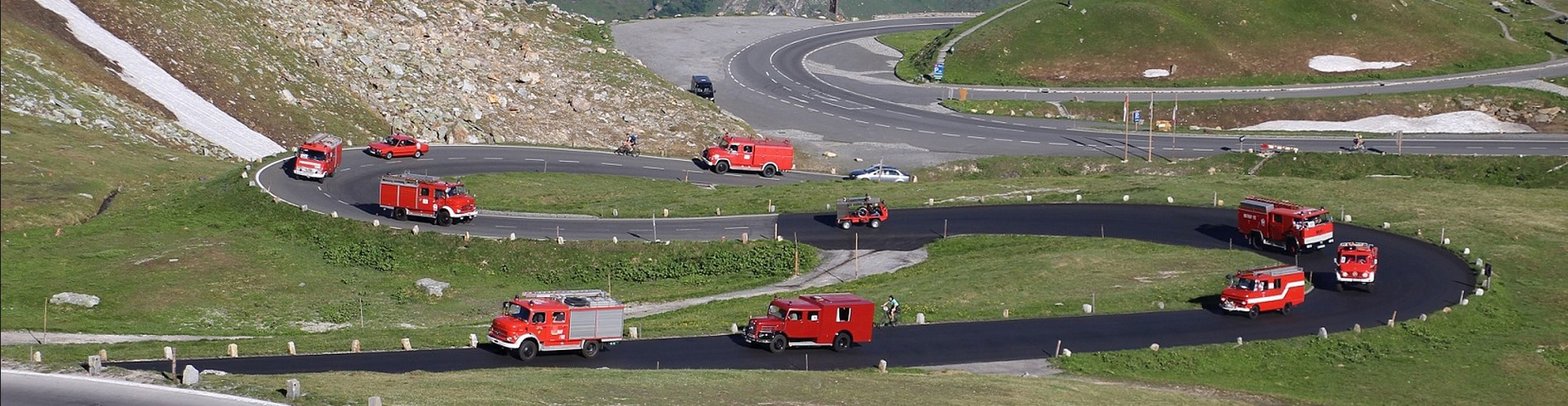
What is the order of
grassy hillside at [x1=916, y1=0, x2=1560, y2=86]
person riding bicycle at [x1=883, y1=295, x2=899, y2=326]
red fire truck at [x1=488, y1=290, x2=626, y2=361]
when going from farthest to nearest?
grassy hillside at [x1=916, y1=0, x2=1560, y2=86], person riding bicycle at [x1=883, y1=295, x2=899, y2=326], red fire truck at [x1=488, y1=290, x2=626, y2=361]

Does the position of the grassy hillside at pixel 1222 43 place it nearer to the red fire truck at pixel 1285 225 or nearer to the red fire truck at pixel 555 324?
the red fire truck at pixel 1285 225

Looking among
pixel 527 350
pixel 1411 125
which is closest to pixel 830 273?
pixel 527 350

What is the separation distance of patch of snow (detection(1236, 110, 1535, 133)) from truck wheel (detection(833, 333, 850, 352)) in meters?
84.6

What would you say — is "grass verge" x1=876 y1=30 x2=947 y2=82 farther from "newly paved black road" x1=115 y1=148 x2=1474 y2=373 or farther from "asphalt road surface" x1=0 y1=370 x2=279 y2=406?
"asphalt road surface" x1=0 y1=370 x2=279 y2=406

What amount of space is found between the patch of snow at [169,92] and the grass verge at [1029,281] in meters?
47.2

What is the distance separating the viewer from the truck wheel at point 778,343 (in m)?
63.8

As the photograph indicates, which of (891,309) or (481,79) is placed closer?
(891,309)

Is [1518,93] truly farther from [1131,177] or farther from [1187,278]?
[1187,278]

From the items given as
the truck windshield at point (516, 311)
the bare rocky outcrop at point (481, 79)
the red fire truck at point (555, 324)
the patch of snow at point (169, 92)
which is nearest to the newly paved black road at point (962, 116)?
the bare rocky outcrop at point (481, 79)

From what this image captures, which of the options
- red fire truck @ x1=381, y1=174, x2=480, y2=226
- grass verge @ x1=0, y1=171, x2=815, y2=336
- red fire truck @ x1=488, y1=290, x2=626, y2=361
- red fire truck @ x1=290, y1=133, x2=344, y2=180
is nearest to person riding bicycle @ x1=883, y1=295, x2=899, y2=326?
grass verge @ x1=0, y1=171, x2=815, y2=336

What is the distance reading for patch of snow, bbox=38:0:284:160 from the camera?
351 ft

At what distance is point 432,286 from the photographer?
80250 mm

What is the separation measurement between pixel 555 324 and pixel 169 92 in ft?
200

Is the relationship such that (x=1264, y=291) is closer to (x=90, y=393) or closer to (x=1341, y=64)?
(x=90, y=393)
